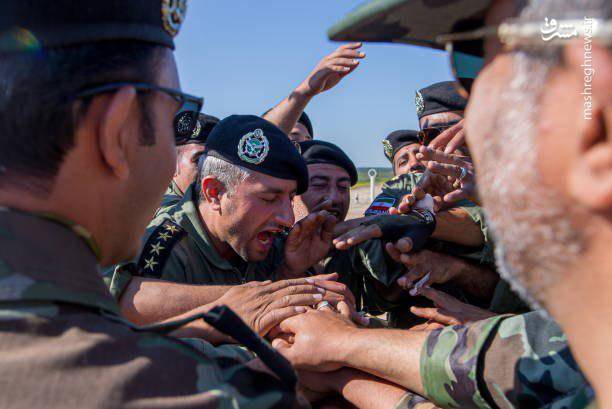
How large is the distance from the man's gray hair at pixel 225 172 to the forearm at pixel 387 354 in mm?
1557

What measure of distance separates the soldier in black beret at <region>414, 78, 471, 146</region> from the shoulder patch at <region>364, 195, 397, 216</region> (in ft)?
2.20

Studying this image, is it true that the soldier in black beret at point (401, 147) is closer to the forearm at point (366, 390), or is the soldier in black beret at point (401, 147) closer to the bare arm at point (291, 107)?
the bare arm at point (291, 107)

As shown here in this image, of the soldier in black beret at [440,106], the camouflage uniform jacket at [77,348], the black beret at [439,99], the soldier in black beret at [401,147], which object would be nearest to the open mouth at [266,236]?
the soldier in black beret at [440,106]

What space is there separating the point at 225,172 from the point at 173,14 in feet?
6.63

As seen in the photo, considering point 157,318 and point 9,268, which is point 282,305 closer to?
point 157,318

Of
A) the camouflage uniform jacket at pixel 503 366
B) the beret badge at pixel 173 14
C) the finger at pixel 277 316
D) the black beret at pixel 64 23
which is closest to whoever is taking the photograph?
the black beret at pixel 64 23

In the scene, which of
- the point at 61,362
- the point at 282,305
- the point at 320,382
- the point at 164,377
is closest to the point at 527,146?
the point at 164,377

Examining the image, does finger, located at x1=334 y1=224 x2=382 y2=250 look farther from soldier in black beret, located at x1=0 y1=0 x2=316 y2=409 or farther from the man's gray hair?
soldier in black beret, located at x1=0 y1=0 x2=316 y2=409

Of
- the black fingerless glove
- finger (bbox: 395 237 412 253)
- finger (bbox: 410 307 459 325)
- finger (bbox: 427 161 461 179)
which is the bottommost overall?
finger (bbox: 410 307 459 325)

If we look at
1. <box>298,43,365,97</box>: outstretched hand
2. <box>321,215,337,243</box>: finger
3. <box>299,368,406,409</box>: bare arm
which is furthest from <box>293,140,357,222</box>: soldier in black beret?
<box>299,368,406,409</box>: bare arm

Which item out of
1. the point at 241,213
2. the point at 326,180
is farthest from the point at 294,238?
the point at 326,180

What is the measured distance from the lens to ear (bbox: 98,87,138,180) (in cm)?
135

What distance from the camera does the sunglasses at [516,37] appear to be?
863mm

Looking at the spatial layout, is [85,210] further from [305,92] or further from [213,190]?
[305,92]
